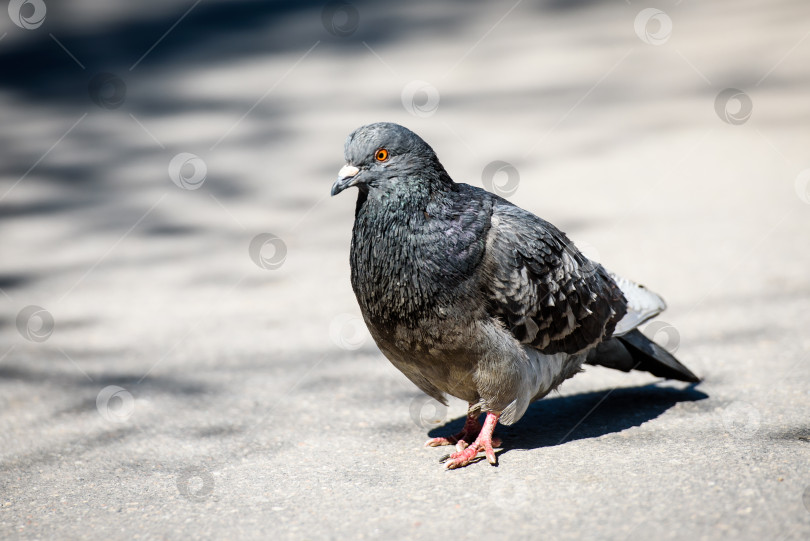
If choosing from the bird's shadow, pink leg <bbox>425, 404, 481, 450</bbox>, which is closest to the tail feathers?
the bird's shadow

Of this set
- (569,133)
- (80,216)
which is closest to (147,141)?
(80,216)

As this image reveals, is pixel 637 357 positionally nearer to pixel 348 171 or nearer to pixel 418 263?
pixel 418 263

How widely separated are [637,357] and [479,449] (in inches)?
42.8

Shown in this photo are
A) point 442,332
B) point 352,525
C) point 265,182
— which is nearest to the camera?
point 352,525

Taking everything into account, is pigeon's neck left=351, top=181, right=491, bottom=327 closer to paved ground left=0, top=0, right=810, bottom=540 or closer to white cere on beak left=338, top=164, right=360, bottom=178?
white cere on beak left=338, top=164, right=360, bottom=178

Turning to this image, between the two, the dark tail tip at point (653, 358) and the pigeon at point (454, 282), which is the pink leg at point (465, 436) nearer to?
the pigeon at point (454, 282)

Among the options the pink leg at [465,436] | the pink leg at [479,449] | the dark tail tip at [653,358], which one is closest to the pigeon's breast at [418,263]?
the pink leg at [479,449]

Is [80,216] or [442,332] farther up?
[80,216]

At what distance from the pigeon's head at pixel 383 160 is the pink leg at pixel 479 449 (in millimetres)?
1141

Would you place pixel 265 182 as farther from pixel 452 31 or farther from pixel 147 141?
pixel 452 31

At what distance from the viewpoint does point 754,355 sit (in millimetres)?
4848

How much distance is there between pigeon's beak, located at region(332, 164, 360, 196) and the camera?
3619 millimetres

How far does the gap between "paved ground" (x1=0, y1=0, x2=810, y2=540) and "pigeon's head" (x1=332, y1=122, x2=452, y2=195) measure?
1.29m

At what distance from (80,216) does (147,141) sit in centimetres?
182
